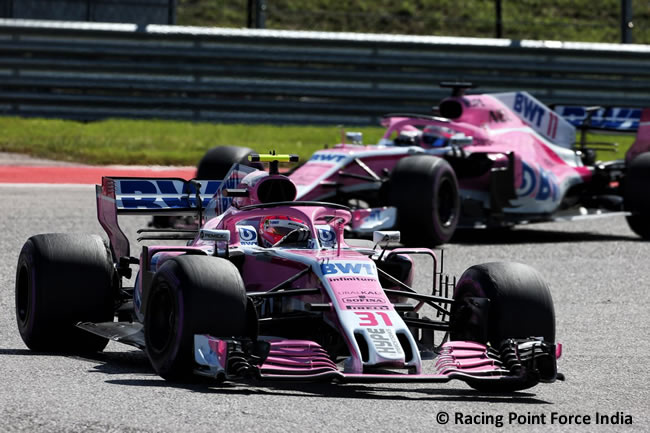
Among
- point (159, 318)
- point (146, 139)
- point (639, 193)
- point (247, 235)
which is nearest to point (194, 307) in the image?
point (159, 318)

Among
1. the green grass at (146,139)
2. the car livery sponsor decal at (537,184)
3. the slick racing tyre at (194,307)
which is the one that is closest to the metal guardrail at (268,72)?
the green grass at (146,139)

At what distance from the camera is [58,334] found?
841 centimetres

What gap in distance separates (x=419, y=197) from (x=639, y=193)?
3.31 m

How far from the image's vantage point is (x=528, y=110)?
16.8 m

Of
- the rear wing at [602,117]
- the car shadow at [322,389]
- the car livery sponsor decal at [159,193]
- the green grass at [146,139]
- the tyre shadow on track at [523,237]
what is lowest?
the tyre shadow on track at [523,237]

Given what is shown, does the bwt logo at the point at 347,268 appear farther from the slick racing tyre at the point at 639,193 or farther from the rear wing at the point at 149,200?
the slick racing tyre at the point at 639,193

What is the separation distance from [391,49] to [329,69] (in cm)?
97

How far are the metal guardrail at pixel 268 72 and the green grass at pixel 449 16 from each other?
28.5 feet

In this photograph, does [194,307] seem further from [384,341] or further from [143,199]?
[143,199]

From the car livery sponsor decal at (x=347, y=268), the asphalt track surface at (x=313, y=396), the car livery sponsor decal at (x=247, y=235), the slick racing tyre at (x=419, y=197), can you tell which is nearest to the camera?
the asphalt track surface at (x=313, y=396)

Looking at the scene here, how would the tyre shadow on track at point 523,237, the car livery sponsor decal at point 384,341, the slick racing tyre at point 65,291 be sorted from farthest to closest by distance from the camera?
the tyre shadow on track at point 523,237, the slick racing tyre at point 65,291, the car livery sponsor decal at point 384,341

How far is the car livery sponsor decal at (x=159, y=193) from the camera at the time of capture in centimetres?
980

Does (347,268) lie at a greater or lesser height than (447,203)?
greater

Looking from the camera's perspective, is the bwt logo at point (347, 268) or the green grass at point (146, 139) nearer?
the bwt logo at point (347, 268)
